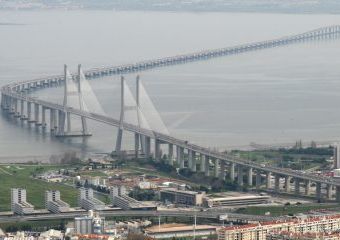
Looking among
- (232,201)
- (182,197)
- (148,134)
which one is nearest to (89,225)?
(182,197)

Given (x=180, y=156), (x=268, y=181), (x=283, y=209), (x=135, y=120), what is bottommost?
(x=283, y=209)

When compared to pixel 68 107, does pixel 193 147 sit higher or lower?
lower

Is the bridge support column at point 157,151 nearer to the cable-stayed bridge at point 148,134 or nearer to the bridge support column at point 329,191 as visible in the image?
the cable-stayed bridge at point 148,134

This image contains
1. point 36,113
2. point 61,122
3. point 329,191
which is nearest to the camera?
point 329,191

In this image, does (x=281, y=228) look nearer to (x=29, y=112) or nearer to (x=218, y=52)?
(x=29, y=112)

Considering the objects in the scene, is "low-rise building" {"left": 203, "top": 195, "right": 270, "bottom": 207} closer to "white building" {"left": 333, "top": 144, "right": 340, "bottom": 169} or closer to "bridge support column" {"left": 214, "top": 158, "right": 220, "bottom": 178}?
"bridge support column" {"left": 214, "top": 158, "right": 220, "bottom": 178}

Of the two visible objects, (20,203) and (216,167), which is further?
(216,167)

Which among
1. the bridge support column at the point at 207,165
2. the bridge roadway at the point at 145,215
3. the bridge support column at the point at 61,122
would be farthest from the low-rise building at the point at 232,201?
the bridge support column at the point at 61,122

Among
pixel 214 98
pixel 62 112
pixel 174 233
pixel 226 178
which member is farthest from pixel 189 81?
pixel 174 233
